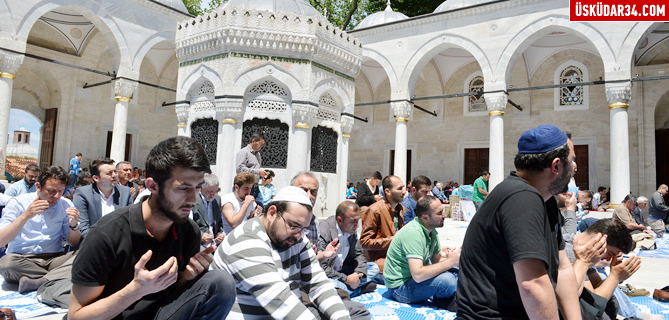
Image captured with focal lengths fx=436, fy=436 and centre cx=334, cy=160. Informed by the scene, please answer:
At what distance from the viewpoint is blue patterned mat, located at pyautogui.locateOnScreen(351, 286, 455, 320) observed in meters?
3.65

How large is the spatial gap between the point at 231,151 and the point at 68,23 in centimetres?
1176

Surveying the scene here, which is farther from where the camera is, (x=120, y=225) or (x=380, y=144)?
(x=380, y=144)

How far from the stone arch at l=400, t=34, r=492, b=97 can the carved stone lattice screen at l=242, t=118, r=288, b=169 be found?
7.82m

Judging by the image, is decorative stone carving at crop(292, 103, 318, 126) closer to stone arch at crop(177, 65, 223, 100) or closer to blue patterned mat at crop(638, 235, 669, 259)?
stone arch at crop(177, 65, 223, 100)

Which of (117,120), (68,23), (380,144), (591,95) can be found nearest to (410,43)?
(380,144)

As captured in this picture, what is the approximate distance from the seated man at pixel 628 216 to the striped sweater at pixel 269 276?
289 inches

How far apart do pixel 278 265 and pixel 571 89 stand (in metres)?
16.5

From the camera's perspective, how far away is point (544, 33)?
511 inches

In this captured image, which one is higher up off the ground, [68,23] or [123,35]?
[68,23]

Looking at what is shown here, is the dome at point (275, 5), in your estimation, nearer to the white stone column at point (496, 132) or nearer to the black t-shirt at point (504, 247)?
the white stone column at point (496, 132)

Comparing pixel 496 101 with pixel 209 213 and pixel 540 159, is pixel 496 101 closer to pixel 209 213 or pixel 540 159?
pixel 209 213

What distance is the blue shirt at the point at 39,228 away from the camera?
3.92 m

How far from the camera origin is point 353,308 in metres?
3.28

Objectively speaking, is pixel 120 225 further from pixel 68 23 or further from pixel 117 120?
pixel 68 23
